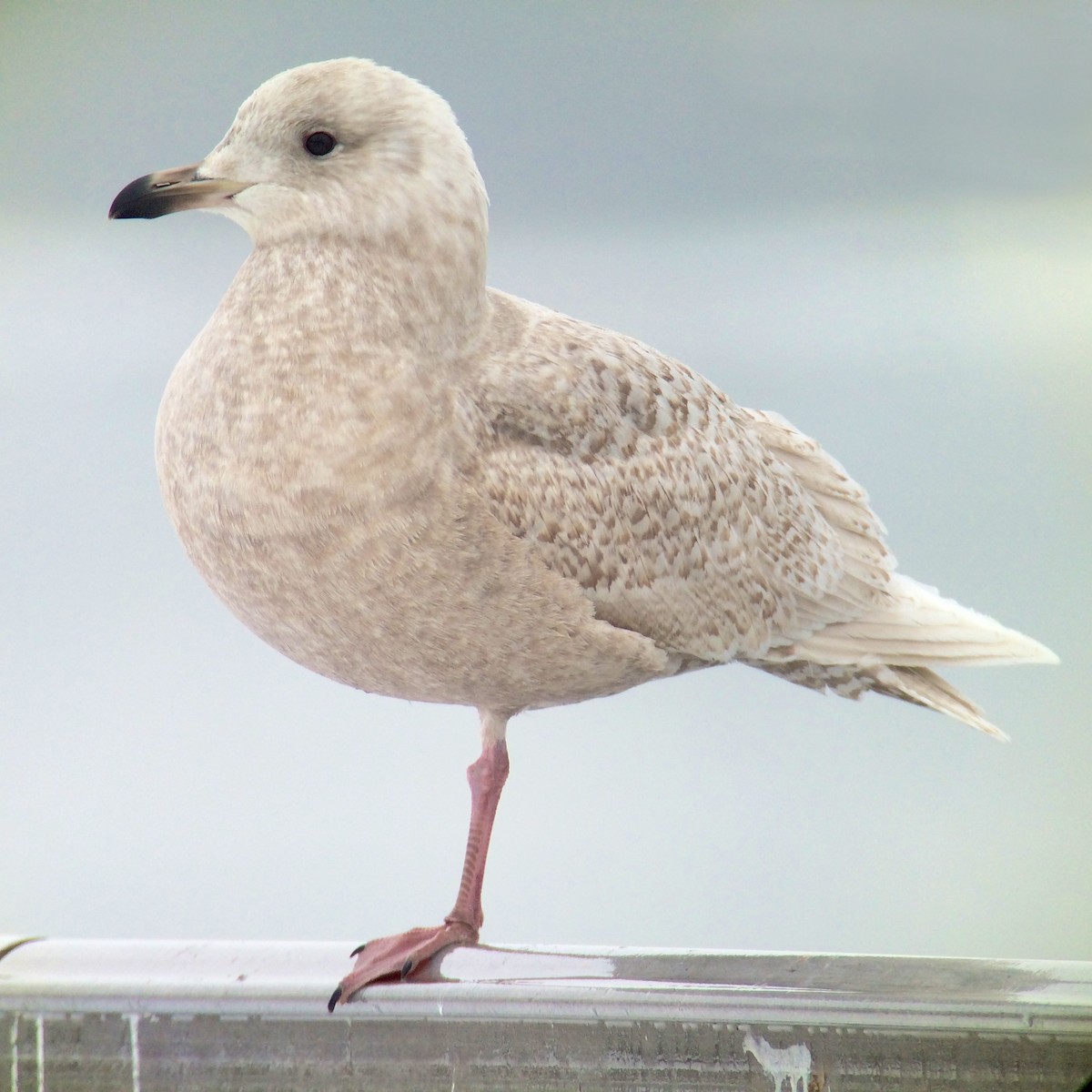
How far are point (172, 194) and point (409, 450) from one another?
0.40 meters

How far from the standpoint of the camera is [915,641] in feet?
5.63

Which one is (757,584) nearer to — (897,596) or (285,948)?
(897,596)

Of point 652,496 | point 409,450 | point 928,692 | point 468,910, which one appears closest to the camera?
point 409,450

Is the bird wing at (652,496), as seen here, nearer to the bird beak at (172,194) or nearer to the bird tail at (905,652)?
the bird tail at (905,652)

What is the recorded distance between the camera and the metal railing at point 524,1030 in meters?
1.44

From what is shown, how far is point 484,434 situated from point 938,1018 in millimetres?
813

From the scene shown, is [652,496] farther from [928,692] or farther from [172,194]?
[172,194]

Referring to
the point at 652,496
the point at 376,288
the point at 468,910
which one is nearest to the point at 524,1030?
the point at 468,910

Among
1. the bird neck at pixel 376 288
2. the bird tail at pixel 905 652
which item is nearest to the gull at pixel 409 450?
the bird neck at pixel 376 288

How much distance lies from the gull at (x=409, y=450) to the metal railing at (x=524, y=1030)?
0.28 ft

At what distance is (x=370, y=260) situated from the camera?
1437mm

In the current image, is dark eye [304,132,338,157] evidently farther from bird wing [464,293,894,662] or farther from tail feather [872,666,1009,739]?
tail feather [872,666,1009,739]

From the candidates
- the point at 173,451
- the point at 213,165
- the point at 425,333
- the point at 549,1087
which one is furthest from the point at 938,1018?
the point at 213,165

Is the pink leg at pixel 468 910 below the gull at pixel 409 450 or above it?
below
